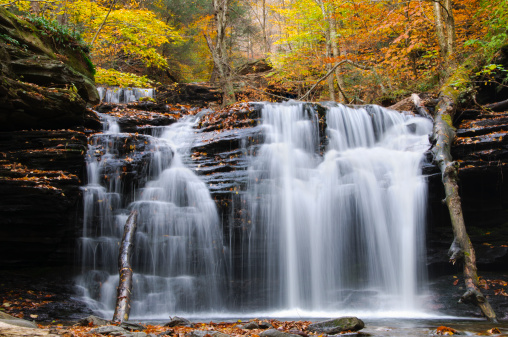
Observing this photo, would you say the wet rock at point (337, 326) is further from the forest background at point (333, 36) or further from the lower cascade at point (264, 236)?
the forest background at point (333, 36)

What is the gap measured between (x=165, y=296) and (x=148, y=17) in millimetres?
12022

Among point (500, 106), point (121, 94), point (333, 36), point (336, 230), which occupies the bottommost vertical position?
point (336, 230)

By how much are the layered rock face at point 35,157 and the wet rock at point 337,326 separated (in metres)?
5.88

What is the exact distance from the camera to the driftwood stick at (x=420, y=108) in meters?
10.4

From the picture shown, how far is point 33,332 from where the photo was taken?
89.4 inches

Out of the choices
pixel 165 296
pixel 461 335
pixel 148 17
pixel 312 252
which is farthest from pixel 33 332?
pixel 148 17

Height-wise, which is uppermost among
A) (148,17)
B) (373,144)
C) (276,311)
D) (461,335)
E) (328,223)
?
(148,17)

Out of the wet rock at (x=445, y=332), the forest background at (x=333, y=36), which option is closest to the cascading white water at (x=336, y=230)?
the wet rock at (x=445, y=332)

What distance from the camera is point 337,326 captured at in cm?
434

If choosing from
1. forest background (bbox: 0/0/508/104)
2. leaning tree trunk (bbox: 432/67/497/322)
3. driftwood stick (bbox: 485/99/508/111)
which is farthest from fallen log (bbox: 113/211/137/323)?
driftwood stick (bbox: 485/99/508/111)

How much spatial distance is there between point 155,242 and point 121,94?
9.80m

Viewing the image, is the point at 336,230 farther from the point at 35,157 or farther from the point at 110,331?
the point at 35,157

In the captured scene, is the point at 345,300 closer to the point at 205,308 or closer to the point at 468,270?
the point at 468,270

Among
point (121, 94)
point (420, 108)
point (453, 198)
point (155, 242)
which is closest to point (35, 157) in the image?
point (155, 242)
